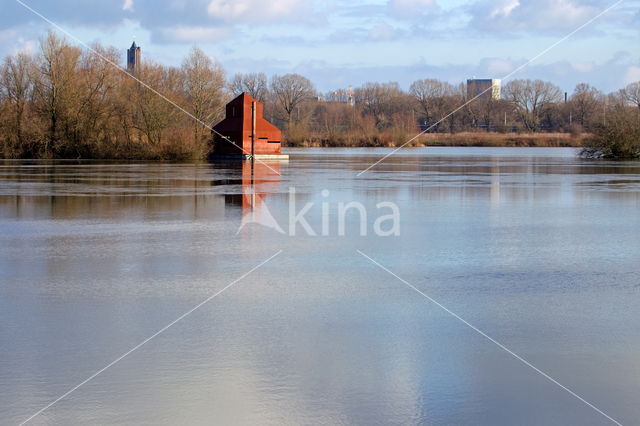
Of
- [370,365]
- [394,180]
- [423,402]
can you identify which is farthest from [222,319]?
[394,180]

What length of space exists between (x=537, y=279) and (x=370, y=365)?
4.41m

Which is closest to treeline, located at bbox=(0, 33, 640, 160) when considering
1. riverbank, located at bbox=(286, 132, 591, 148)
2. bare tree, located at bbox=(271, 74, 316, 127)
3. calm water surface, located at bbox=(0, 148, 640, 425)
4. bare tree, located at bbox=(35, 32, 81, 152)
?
bare tree, located at bbox=(35, 32, 81, 152)

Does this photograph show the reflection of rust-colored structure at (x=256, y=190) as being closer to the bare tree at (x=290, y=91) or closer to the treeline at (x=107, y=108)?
the treeline at (x=107, y=108)

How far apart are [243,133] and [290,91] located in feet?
229

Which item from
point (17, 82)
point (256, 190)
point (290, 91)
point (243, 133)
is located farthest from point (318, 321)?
point (290, 91)

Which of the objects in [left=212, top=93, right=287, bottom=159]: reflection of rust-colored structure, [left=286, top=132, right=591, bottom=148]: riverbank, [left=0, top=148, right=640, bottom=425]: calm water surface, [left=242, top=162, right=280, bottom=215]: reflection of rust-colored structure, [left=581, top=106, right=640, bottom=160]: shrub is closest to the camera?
[left=0, top=148, right=640, bottom=425]: calm water surface

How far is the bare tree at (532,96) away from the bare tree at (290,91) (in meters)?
34.3

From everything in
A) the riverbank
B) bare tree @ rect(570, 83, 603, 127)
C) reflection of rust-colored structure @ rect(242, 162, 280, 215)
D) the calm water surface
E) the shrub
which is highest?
bare tree @ rect(570, 83, 603, 127)

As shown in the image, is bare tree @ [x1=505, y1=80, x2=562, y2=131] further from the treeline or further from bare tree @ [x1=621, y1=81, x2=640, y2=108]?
the treeline

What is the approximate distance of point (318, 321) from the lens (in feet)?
24.6

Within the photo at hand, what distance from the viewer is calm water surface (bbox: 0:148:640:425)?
525 centimetres

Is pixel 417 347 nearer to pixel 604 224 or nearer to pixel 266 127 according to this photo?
pixel 604 224

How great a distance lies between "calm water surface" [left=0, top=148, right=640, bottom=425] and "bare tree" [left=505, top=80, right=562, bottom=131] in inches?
4614

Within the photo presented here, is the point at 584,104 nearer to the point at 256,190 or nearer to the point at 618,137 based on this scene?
the point at 618,137
